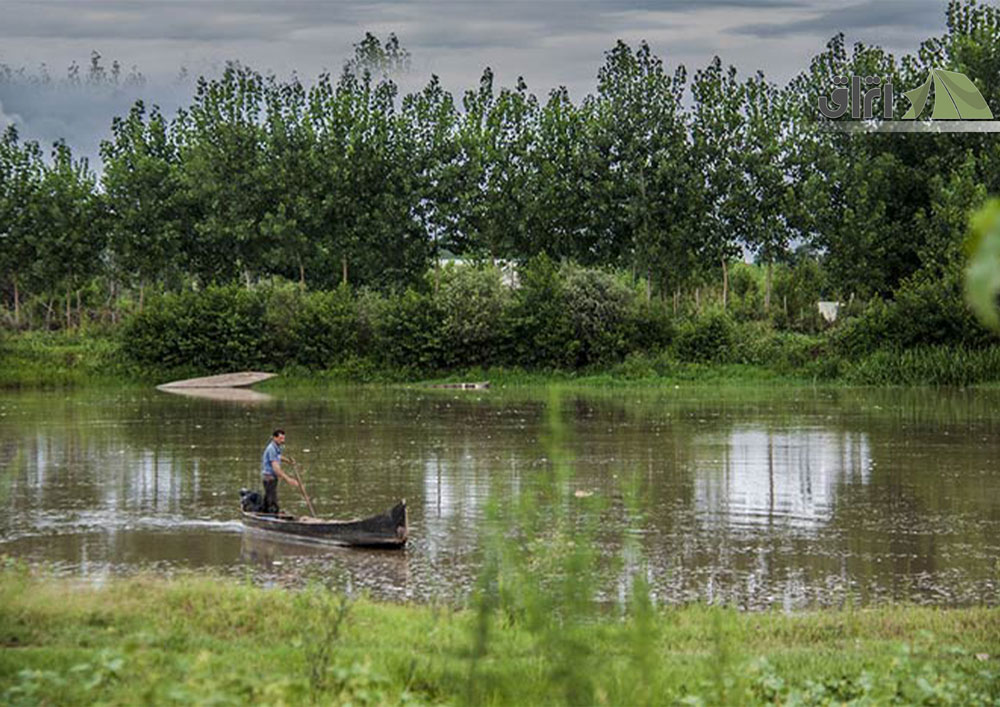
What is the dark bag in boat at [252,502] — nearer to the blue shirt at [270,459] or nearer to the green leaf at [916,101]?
the blue shirt at [270,459]

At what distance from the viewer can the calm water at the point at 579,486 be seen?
15.2 metres

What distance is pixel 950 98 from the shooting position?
52.8 meters

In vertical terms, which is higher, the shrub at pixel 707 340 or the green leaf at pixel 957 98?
the green leaf at pixel 957 98

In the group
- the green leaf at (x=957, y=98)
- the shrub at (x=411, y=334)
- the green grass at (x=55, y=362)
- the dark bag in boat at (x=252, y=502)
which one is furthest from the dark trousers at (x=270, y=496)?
the green leaf at (x=957, y=98)

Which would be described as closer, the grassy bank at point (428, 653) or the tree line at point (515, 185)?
the grassy bank at point (428, 653)

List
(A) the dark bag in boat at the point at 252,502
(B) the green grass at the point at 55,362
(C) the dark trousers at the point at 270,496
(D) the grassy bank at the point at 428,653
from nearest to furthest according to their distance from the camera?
(D) the grassy bank at the point at 428,653
(A) the dark bag in boat at the point at 252,502
(C) the dark trousers at the point at 270,496
(B) the green grass at the point at 55,362

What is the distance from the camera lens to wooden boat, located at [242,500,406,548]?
643 inches

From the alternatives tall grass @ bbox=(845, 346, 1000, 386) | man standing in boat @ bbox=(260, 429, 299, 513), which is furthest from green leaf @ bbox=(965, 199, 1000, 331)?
tall grass @ bbox=(845, 346, 1000, 386)

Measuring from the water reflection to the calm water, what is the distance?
2.7 inches

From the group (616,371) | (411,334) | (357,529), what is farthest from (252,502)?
(411,334)

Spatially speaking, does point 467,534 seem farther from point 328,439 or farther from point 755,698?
point 328,439

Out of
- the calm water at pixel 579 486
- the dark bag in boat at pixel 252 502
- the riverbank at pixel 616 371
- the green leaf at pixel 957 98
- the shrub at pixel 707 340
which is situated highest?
the green leaf at pixel 957 98

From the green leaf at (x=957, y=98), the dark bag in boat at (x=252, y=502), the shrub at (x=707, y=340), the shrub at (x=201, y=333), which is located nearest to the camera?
the dark bag in boat at (x=252, y=502)

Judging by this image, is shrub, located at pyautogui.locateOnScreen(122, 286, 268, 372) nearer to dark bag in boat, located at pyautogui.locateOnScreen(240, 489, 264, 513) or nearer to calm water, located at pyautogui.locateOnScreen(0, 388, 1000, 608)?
calm water, located at pyautogui.locateOnScreen(0, 388, 1000, 608)
